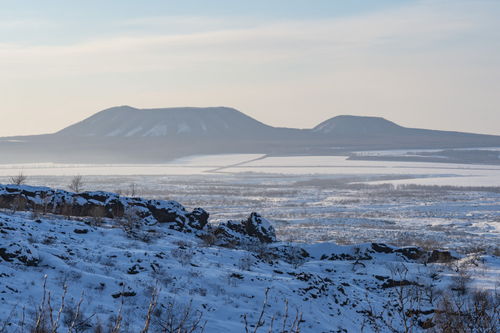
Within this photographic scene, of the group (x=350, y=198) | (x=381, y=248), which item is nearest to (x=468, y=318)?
(x=381, y=248)

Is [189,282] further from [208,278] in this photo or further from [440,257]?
[440,257]

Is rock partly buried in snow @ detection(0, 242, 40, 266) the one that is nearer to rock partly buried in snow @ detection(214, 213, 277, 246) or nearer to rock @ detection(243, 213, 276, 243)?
rock partly buried in snow @ detection(214, 213, 277, 246)

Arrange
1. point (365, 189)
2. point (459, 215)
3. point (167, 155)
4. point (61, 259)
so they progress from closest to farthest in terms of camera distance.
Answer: point (61, 259) < point (459, 215) < point (365, 189) < point (167, 155)

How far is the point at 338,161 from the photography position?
173 m

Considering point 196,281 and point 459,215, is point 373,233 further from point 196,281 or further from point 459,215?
point 196,281

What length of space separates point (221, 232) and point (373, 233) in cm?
2335

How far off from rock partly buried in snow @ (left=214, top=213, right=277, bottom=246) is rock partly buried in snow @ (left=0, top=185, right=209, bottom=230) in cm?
122

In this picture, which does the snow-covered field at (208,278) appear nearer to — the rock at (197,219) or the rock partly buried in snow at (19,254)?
the rock partly buried in snow at (19,254)

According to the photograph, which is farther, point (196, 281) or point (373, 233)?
point (373, 233)

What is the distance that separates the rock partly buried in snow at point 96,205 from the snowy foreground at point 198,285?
2496 mm

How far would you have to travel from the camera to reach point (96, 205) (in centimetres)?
2484

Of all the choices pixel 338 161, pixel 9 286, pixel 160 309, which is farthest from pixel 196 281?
pixel 338 161

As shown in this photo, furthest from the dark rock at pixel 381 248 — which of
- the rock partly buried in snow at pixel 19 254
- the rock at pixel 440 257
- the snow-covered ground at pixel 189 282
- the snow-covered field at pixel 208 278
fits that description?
the rock partly buried in snow at pixel 19 254

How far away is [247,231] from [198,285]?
448 inches
